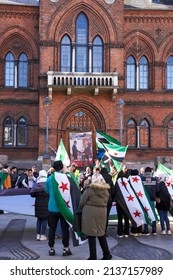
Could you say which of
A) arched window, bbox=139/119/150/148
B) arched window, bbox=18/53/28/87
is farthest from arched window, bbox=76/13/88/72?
arched window, bbox=139/119/150/148

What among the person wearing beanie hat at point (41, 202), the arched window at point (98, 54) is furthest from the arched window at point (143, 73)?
the person wearing beanie hat at point (41, 202)

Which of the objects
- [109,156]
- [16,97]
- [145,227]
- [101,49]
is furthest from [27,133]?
[145,227]

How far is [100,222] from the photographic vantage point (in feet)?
30.8

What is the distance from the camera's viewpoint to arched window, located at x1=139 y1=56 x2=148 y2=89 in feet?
117

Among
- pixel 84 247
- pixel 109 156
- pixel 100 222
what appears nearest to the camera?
pixel 100 222

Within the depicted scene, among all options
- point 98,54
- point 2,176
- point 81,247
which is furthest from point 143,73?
point 81,247

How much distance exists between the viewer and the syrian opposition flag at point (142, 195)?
45.4ft

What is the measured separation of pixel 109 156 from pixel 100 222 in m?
10.6

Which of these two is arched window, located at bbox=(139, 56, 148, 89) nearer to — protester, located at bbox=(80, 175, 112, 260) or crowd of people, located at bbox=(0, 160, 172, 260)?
crowd of people, located at bbox=(0, 160, 172, 260)

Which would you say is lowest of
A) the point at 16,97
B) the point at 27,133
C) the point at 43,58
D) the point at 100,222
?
the point at 100,222

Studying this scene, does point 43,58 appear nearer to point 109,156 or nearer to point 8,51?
point 8,51

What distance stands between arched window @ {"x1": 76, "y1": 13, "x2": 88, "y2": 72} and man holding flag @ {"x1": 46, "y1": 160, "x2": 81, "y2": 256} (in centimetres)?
2375

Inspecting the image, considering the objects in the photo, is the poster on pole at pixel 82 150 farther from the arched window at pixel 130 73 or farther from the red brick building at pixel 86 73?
the arched window at pixel 130 73

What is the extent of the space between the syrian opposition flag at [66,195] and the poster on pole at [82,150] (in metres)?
21.8
